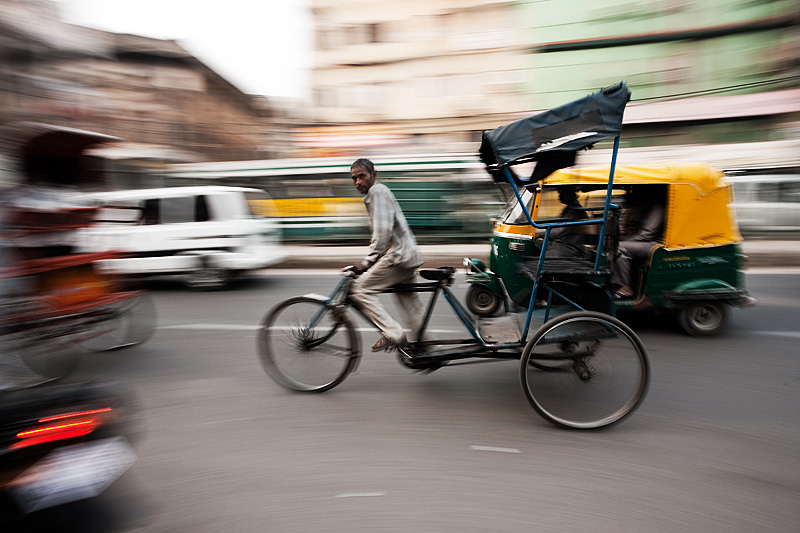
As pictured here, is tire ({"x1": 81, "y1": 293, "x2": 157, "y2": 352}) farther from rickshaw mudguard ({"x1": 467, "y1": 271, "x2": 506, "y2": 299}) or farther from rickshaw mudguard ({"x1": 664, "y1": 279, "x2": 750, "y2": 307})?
rickshaw mudguard ({"x1": 664, "y1": 279, "x2": 750, "y2": 307})

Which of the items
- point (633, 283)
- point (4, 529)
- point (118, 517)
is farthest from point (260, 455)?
point (633, 283)

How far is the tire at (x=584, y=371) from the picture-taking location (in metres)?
3.38

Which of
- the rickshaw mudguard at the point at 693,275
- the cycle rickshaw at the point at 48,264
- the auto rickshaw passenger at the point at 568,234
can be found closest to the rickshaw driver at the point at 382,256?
the auto rickshaw passenger at the point at 568,234

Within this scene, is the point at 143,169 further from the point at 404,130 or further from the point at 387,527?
the point at 387,527

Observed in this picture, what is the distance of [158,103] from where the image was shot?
25.6 m

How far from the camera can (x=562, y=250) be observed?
206 inches

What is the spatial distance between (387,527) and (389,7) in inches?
1028

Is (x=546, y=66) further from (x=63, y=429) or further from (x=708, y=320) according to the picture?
(x=63, y=429)

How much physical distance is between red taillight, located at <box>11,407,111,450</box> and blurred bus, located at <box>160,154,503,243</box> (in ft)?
39.6

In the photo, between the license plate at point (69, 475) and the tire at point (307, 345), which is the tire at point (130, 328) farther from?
the license plate at point (69, 475)

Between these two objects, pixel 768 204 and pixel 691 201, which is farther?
pixel 768 204

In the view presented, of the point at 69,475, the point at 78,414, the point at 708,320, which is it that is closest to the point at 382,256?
the point at 78,414

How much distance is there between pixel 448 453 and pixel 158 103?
1045 inches

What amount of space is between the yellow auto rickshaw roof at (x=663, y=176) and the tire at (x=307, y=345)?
2751 mm
